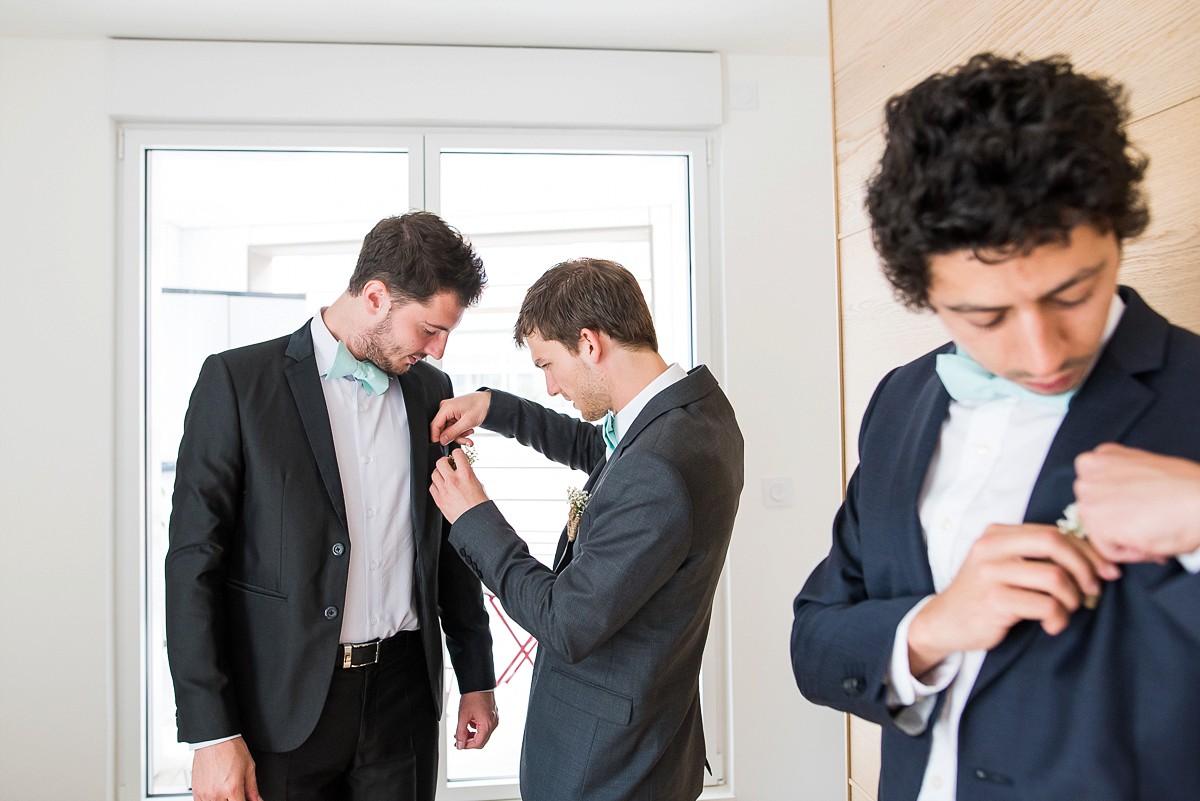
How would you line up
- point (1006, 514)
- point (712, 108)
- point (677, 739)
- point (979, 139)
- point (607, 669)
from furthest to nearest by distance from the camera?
point (712, 108)
point (677, 739)
point (607, 669)
point (1006, 514)
point (979, 139)

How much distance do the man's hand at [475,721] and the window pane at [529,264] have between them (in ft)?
3.60

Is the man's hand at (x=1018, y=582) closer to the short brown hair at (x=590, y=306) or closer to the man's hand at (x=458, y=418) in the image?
the short brown hair at (x=590, y=306)

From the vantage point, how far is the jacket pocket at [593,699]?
4.87 ft

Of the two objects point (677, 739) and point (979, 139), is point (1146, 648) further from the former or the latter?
point (677, 739)

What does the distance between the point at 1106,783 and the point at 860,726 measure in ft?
3.73

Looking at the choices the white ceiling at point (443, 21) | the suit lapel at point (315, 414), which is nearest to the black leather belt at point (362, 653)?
the suit lapel at point (315, 414)

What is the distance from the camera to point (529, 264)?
3.23 metres

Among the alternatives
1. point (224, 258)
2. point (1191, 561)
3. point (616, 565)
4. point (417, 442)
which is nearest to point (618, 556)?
point (616, 565)

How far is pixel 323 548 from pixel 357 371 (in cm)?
38

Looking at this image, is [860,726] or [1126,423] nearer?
[1126,423]

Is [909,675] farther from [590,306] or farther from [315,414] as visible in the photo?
[315,414]

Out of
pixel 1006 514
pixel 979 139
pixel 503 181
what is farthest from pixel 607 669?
pixel 503 181

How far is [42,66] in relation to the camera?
290 centimetres

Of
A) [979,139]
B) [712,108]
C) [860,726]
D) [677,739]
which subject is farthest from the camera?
[712,108]
